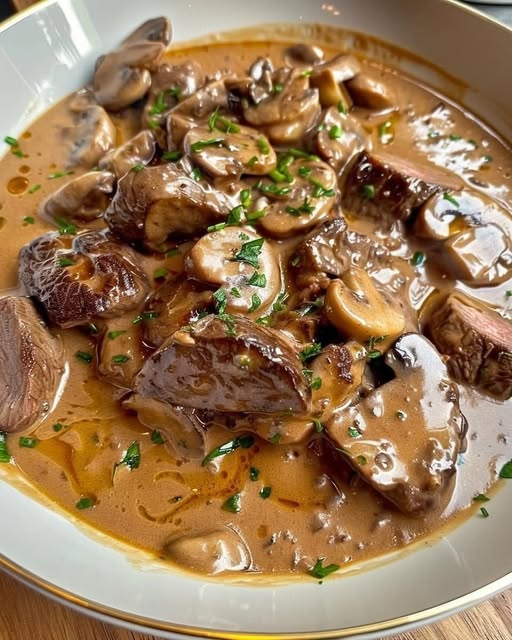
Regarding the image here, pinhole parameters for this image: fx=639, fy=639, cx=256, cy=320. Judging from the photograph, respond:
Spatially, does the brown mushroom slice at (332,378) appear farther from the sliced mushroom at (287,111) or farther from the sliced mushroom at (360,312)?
the sliced mushroom at (287,111)

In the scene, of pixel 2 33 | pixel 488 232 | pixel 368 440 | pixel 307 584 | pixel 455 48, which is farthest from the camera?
pixel 455 48

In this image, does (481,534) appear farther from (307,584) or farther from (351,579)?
(307,584)

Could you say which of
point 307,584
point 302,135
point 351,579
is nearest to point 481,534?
point 351,579

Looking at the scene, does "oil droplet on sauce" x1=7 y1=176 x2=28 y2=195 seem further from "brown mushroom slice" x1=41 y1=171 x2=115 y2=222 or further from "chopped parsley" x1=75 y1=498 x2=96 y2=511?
Result: "chopped parsley" x1=75 y1=498 x2=96 y2=511

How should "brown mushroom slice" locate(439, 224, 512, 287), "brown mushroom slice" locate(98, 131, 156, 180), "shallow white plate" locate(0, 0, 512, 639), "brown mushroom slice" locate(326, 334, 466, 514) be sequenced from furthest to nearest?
"brown mushroom slice" locate(98, 131, 156, 180), "brown mushroom slice" locate(439, 224, 512, 287), "brown mushroom slice" locate(326, 334, 466, 514), "shallow white plate" locate(0, 0, 512, 639)

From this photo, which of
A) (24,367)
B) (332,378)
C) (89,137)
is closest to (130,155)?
(89,137)

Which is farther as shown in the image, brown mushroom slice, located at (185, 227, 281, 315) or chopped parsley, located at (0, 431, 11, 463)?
brown mushroom slice, located at (185, 227, 281, 315)

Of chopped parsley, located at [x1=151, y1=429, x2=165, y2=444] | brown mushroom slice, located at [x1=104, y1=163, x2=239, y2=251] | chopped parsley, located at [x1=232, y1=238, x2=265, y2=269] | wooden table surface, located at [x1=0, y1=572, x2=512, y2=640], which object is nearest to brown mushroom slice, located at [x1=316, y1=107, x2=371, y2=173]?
brown mushroom slice, located at [x1=104, y1=163, x2=239, y2=251]
